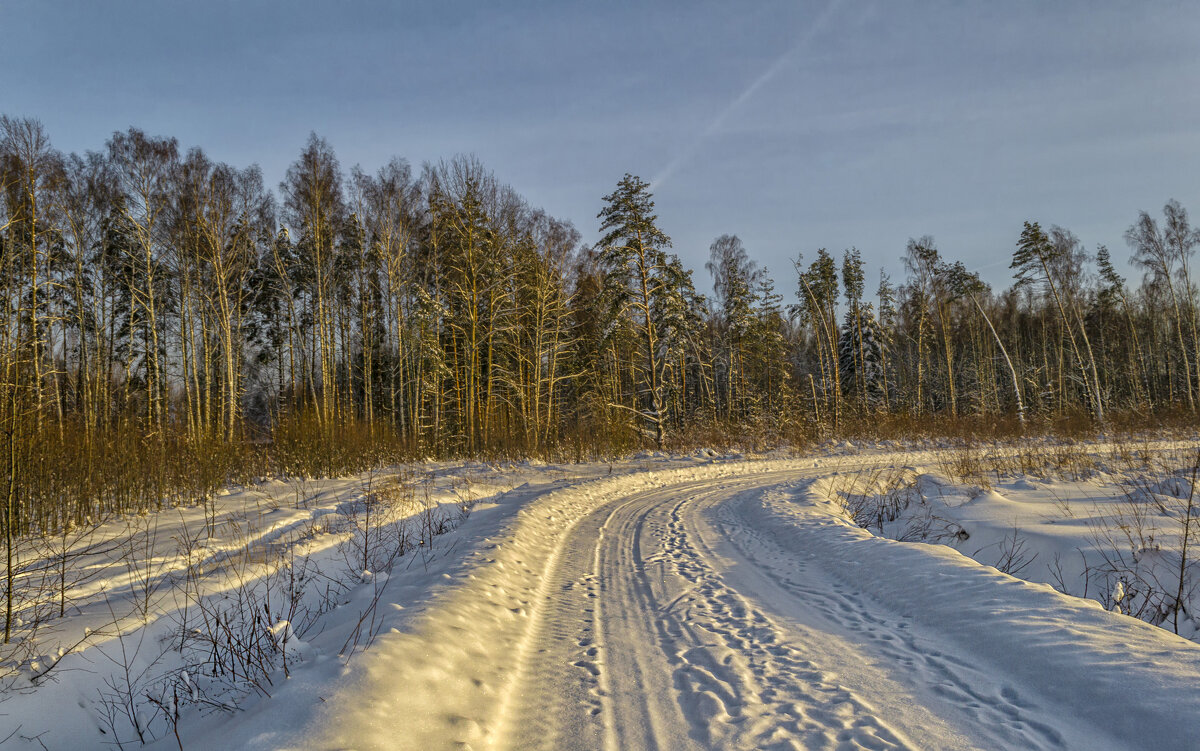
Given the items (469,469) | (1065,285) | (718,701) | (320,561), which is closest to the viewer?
(718,701)

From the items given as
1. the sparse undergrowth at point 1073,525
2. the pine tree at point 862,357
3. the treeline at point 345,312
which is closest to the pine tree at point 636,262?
the treeline at point 345,312

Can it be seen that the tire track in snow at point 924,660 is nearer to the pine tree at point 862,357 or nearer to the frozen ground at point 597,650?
the frozen ground at point 597,650

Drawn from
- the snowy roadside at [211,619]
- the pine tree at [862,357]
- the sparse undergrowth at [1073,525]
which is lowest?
the sparse undergrowth at [1073,525]

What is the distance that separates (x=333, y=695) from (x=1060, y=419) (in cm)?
3424

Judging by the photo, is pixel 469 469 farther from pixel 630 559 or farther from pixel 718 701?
pixel 718 701

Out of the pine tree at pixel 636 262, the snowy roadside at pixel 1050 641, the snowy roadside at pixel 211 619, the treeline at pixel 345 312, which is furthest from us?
the pine tree at pixel 636 262

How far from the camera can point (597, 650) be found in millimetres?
3676

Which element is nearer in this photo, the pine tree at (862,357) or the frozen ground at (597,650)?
the frozen ground at (597,650)

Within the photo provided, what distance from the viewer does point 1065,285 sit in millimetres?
35844

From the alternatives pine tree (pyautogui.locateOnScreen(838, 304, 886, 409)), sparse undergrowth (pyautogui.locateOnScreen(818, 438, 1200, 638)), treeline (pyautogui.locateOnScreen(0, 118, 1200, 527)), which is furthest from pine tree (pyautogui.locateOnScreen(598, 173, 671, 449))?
pine tree (pyautogui.locateOnScreen(838, 304, 886, 409))

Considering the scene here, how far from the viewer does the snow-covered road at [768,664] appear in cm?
247

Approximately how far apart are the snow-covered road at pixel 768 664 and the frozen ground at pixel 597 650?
0.05 ft

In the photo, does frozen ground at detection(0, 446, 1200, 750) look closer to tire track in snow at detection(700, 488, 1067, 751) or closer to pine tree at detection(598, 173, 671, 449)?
tire track in snow at detection(700, 488, 1067, 751)

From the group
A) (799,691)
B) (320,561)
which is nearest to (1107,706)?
(799,691)
